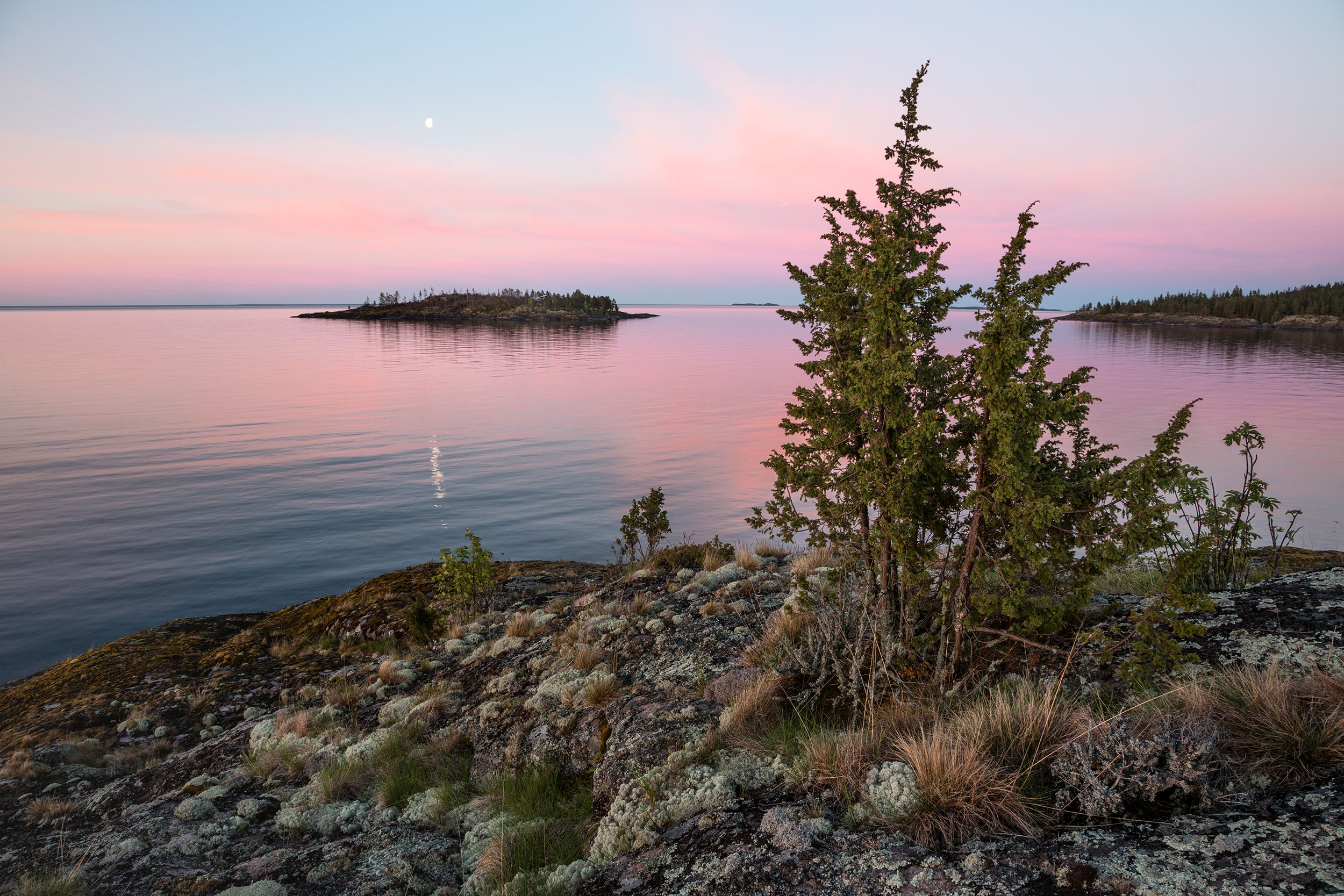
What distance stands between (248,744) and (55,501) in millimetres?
24027

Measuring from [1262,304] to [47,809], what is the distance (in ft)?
574

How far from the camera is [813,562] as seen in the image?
29.9ft

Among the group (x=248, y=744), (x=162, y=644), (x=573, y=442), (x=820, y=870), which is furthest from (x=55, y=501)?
(x=820, y=870)

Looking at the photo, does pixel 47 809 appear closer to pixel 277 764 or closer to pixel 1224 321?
pixel 277 764

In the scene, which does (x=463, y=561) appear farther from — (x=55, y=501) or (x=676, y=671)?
(x=55, y=501)

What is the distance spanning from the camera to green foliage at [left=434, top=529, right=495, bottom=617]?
434 inches

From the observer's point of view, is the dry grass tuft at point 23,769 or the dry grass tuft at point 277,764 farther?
the dry grass tuft at point 23,769

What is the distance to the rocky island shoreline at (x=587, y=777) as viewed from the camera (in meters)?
3.06

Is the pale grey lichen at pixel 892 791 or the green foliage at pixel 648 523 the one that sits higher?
the pale grey lichen at pixel 892 791

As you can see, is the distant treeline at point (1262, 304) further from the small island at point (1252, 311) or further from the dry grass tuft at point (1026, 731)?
the dry grass tuft at point (1026, 731)

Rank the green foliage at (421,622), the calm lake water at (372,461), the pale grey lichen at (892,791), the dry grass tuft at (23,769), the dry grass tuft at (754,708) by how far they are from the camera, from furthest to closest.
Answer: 1. the calm lake water at (372,461)
2. the green foliage at (421,622)
3. the dry grass tuft at (23,769)
4. the dry grass tuft at (754,708)
5. the pale grey lichen at (892,791)

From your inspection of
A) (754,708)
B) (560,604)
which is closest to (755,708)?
(754,708)

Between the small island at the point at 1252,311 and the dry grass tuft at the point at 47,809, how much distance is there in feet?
463

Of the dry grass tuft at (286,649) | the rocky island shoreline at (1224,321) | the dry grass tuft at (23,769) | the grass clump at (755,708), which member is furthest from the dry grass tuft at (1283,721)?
the rocky island shoreline at (1224,321)
